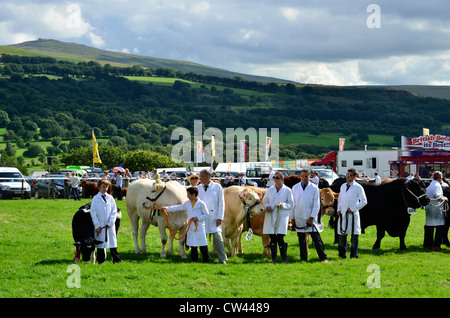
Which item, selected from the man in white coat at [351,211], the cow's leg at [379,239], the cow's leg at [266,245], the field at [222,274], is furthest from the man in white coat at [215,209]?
the cow's leg at [379,239]

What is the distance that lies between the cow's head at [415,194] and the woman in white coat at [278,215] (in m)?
4.39

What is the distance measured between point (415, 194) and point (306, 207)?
3.97 metres

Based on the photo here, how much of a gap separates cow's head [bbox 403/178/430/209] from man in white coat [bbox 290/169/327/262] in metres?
3.69

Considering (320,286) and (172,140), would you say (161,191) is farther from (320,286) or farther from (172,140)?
(172,140)

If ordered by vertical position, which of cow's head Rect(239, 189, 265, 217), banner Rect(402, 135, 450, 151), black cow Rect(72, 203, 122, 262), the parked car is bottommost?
the parked car

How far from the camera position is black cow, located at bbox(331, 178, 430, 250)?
15.8m

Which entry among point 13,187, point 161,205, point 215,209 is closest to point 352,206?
point 215,209

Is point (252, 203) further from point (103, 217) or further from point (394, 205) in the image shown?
point (394, 205)

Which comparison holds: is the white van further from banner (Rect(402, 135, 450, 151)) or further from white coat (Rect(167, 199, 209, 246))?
banner (Rect(402, 135, 450, 151))

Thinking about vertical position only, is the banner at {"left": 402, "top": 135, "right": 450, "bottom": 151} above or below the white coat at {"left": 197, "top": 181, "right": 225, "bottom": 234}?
above

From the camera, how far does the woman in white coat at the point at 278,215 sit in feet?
42.8

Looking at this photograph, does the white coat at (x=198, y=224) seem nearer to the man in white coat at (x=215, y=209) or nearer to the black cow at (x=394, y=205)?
the man in white coat at (x=215, y=209)

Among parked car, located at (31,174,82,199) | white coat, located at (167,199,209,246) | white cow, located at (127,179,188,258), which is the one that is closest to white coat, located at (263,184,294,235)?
white coat, located at (167,199,209,246)

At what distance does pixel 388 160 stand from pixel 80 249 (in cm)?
4560
